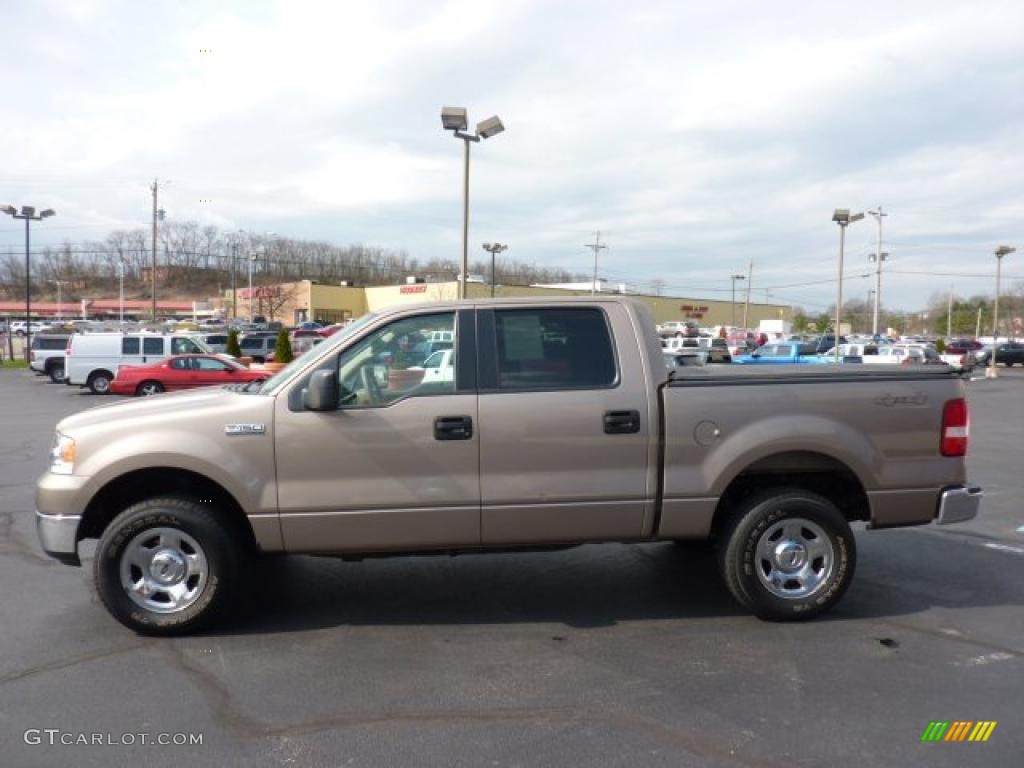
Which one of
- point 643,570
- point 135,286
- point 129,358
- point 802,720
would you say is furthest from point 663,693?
point 135,286

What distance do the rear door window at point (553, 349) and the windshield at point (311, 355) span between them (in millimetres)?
832

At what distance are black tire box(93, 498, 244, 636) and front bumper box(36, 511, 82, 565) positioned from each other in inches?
6.4

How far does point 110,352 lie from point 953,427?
24765mm

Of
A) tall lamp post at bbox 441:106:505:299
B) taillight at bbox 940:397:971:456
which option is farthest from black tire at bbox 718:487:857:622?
tall lamp post at bbox 441:106:505:299

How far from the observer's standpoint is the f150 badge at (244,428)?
183 inches

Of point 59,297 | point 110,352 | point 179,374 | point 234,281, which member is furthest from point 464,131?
point 59,297

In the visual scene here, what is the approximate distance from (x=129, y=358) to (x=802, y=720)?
81.1 ft

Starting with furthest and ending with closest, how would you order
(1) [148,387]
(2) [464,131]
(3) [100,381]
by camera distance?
(3) [100,381] → (1) [148,387] → (2) [464,131]

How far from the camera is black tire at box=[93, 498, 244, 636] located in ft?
15.3

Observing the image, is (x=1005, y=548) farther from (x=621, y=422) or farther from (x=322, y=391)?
(x=322, y=391)

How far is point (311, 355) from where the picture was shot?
493 centimetres

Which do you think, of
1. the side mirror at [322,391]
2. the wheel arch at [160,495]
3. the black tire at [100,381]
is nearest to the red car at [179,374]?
the black tire at [100,381]

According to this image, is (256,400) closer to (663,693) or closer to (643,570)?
(663,693)

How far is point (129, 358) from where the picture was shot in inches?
974
